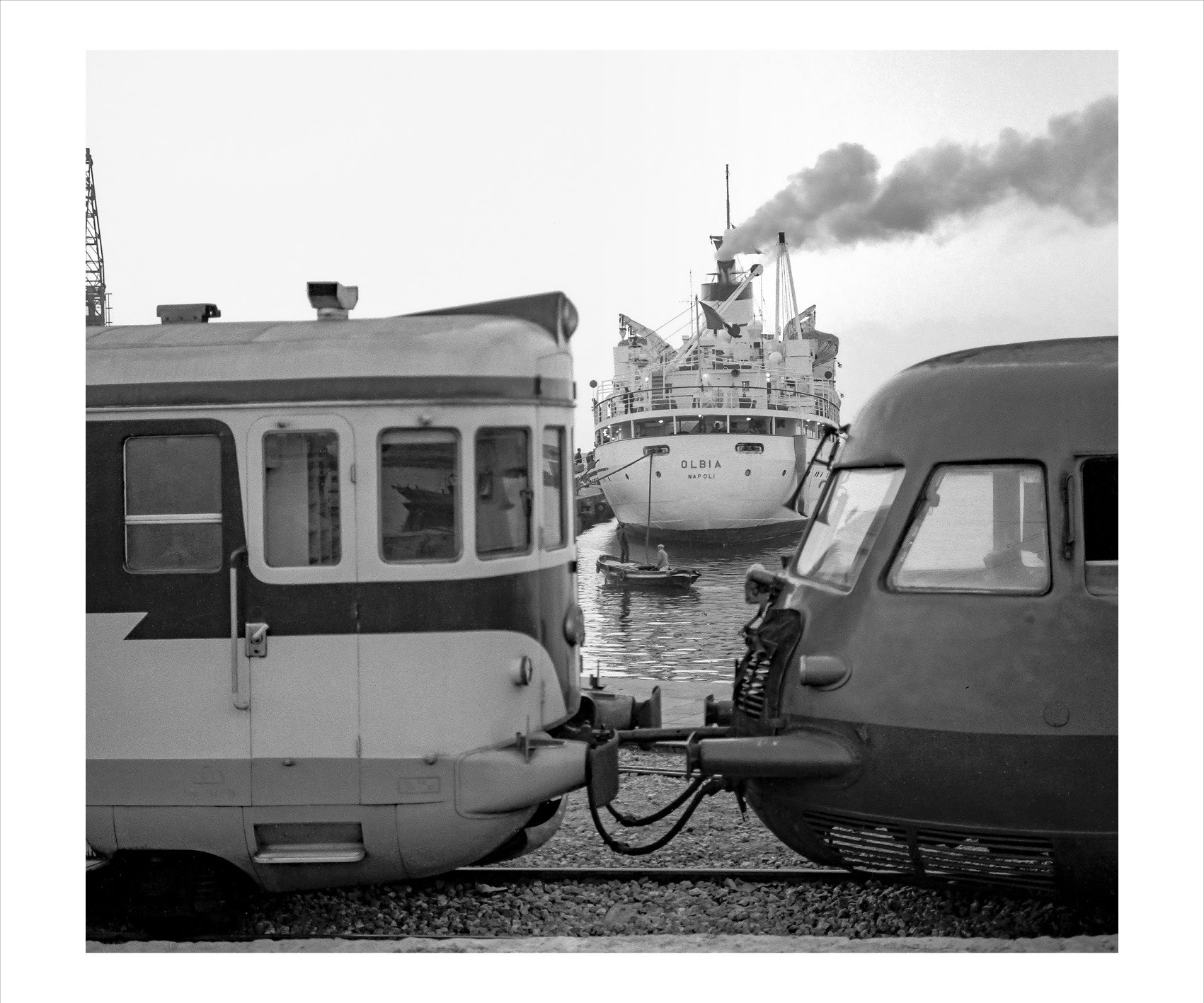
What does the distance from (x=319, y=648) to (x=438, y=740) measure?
25.8 inches

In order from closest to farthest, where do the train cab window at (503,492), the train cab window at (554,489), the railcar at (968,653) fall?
the railcar at (968,653) < the train cab window at (503,492) < the train cab window at (554,489)

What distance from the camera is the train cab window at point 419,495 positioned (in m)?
5.20

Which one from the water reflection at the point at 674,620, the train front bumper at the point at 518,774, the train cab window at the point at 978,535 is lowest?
the water reflection at the point at 674,620

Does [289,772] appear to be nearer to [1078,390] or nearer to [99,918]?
[99,918]

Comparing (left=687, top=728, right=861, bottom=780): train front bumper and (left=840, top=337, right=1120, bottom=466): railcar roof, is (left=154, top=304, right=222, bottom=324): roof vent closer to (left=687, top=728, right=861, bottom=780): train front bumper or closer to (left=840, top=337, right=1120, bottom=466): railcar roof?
(left=687, top=728, right=861, bottom=780): train front bumper

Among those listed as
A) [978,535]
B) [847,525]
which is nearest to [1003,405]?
[978,535]

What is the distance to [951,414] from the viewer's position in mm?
5426

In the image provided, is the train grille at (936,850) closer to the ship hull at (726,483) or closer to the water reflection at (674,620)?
the water reflection at (674,620)

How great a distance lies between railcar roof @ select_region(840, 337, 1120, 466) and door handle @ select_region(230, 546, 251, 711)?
2.98m

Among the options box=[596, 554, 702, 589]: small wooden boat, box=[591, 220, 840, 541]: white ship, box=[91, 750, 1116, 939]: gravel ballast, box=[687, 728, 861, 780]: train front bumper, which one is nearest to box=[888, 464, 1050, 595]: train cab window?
box=[687, 728, 861, 780]: train front bumper

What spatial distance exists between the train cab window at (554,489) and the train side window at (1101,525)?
2377 millimetres

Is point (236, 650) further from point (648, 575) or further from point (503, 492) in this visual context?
point (648, 575)

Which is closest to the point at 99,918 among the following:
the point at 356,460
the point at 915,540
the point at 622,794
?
the point at 356,460

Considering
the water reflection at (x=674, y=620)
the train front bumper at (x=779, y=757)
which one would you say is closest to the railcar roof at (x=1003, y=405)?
the train front bumper at (x=779, y=757)
